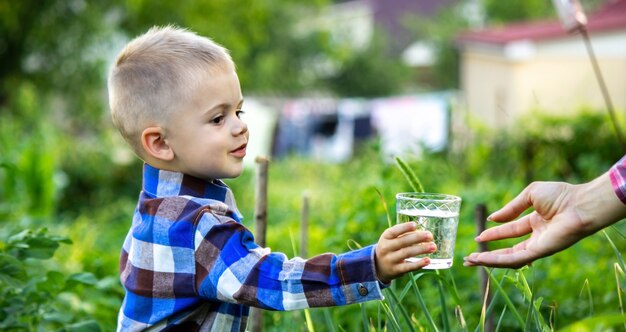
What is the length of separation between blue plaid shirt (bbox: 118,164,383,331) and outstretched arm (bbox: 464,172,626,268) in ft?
0.94

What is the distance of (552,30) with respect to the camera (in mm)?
17750

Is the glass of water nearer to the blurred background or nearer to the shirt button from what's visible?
the shirt button

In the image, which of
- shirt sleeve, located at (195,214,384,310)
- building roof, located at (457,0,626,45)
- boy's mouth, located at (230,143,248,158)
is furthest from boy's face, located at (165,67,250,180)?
building roof, located at (457,0,626,45)

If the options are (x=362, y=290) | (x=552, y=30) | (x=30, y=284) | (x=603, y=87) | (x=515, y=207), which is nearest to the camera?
(x=362, y=290)

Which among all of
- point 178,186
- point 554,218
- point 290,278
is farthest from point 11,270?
point 554,218

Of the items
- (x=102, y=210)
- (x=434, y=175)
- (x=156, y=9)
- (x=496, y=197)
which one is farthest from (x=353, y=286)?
(x=156, y=9)

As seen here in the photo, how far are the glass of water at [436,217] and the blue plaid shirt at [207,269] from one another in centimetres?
11

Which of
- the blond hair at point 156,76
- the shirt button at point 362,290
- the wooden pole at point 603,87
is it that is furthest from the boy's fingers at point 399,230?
the wooden pole at point 603,87

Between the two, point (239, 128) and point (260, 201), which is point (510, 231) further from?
point (260, 201)

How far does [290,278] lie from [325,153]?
25807 millimetres

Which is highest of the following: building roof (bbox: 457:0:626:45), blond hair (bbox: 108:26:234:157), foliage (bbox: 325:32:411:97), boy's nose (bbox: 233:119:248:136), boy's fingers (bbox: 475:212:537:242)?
building roof (bbox: 457:0:626:45)

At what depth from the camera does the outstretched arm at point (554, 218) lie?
1862mm

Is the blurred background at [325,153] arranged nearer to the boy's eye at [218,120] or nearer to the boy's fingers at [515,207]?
the boy's fingers at [515,207]

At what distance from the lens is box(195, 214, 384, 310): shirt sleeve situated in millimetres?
1898
